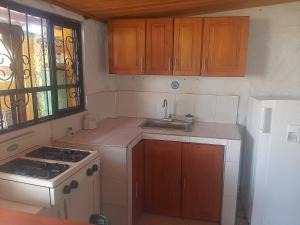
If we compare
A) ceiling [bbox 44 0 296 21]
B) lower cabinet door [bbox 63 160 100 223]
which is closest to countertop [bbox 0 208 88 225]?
lower cabinet door [bbox 63 160 100 223]

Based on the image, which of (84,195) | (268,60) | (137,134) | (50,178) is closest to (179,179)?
(137,134)

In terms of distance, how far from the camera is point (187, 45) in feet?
8.00

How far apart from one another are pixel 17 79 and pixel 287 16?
8.42 ft

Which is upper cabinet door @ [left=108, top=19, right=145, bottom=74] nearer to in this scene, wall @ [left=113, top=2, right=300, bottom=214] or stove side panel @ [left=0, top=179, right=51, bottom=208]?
wall @ [left=113, top=2, right=300, bottom=214]

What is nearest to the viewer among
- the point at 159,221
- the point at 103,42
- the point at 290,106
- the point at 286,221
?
the point at 290,106

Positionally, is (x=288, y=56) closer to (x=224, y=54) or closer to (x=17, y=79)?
(x=224, y=54)

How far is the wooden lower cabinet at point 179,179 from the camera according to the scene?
7.43ft

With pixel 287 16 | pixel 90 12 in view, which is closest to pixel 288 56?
pixel 287 16

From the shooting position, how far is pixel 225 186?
7.39 feet

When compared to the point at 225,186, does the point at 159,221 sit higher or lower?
lower

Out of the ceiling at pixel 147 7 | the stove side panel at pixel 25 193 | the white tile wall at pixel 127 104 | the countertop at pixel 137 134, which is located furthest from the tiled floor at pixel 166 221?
the ceiling at pixel 147 7

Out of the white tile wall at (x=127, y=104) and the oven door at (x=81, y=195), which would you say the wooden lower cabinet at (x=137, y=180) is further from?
the white tile wall at (x=127, y=104)

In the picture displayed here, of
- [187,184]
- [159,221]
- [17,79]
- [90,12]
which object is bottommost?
[159,221]

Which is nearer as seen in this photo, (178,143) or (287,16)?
(178,143)
